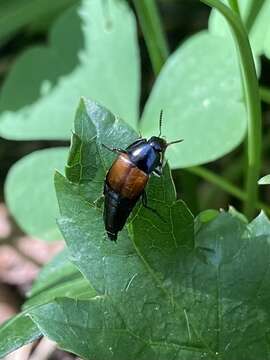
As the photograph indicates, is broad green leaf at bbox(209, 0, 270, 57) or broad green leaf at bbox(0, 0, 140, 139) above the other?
broad green leaf at bbox(209, 0, 270, 57)

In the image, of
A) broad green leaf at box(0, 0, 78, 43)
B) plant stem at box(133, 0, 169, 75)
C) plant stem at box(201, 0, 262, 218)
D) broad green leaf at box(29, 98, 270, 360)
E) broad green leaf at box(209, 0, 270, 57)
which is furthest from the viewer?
broad green leaf at box(0, 0, 78, 43)

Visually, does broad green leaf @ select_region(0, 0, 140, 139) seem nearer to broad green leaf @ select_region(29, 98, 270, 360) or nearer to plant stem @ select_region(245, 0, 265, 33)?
plant stem @ select_region(245, 0, 265, 33)

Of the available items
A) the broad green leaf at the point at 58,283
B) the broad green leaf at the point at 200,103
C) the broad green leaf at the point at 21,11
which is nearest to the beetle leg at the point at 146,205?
the broad green leaf at the point at 58,283

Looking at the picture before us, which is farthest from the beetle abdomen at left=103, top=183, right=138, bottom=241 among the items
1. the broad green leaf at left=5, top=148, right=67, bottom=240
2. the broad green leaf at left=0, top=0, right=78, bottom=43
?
the broad green leaf at left=0, top=0, right=78, bottom=43

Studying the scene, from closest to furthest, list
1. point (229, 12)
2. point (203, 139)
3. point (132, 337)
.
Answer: point (132, 337) → point (229, 12) → point (203, 139)

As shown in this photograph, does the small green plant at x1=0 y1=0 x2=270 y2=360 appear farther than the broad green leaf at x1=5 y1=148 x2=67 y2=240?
No

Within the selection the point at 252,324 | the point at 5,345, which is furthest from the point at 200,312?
the point at 5,345

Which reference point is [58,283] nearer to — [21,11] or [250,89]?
[250,89]

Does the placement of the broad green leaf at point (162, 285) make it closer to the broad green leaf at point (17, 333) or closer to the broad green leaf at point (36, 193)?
the broad green leaf at point (17, 333)

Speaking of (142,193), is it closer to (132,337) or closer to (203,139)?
(132,337)
